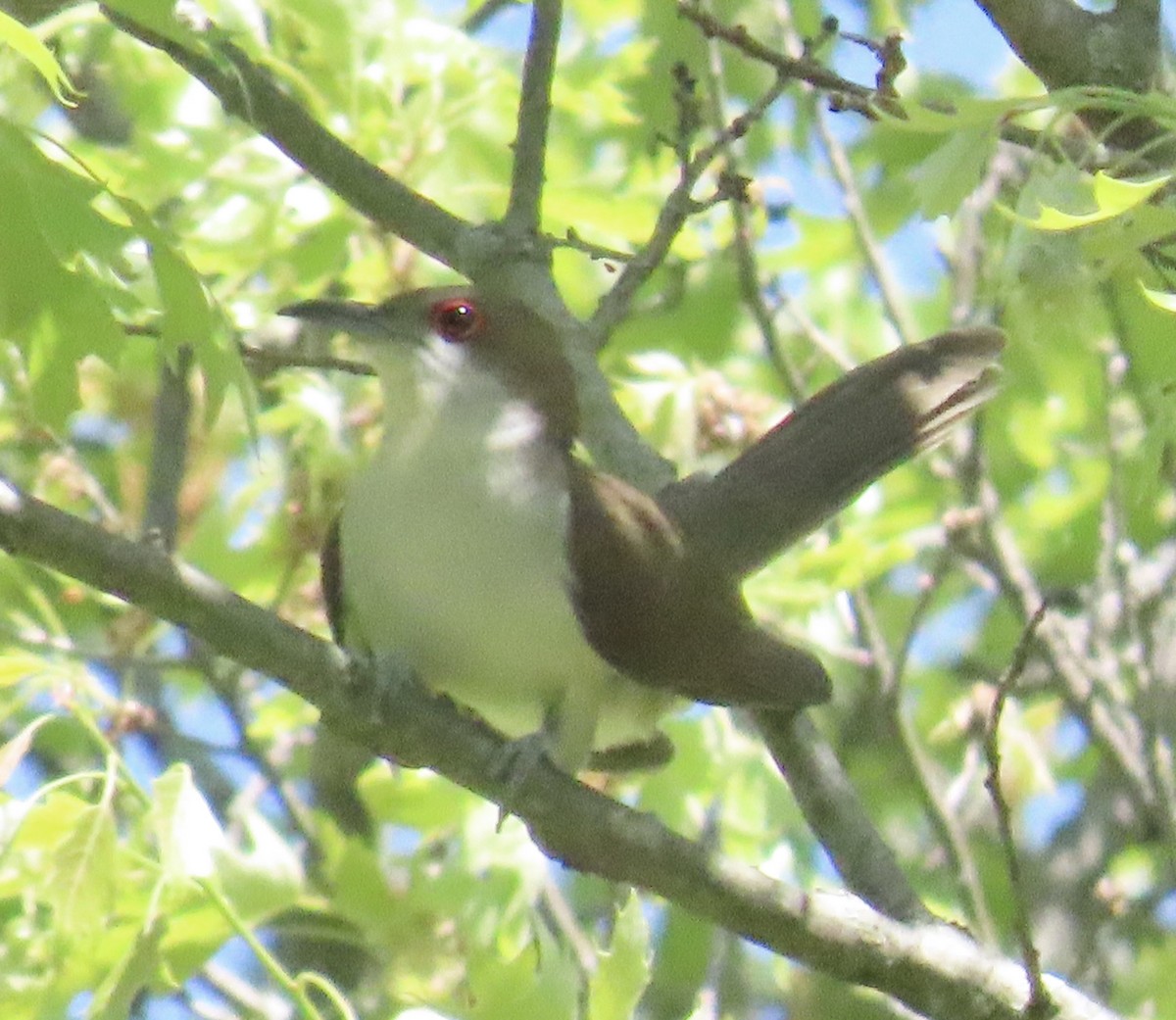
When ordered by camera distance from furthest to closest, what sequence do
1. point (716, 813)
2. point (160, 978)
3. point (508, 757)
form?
point (716, 813)
point (160, 978)
point (508, 757)

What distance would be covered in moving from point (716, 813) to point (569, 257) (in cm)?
165

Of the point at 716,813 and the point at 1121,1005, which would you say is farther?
the point at 1121,1005

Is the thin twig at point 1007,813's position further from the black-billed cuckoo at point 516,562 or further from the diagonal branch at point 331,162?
the diagonal branch at point 331,162

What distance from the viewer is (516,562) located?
145 inches

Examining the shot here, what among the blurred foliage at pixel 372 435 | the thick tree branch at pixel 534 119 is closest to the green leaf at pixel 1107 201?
the blurred foliage at pixel 372 435

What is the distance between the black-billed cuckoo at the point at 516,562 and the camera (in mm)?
3678

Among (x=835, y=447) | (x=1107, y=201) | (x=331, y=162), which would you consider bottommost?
(x=835, y=447)

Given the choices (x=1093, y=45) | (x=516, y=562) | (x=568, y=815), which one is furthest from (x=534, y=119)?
(x=568, y=815)

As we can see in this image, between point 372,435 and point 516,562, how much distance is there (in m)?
1.29

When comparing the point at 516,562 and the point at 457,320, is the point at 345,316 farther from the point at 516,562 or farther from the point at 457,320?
the point at 516,562

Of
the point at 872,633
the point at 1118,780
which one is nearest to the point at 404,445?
the point at 872,633

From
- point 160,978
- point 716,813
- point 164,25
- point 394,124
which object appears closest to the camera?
point 164,25

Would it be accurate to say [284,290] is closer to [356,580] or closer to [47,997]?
[356,580]

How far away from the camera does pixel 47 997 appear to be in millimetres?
3424
